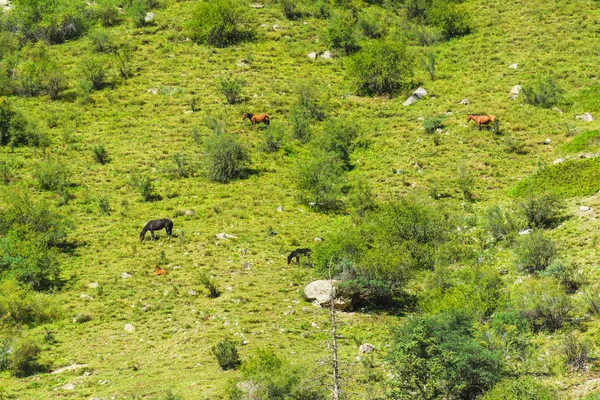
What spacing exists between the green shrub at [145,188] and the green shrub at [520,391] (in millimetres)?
24245

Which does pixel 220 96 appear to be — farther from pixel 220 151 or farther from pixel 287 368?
pixel 287 368

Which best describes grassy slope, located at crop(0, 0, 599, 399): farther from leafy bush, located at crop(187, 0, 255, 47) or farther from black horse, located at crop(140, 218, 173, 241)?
leafy bush, located at crop(187, 0, 255, 47)

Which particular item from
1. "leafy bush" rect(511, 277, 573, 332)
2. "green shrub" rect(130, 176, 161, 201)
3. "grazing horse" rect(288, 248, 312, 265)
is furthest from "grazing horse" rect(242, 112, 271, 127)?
"leafy bush" rect(511, 277, 573, 332)

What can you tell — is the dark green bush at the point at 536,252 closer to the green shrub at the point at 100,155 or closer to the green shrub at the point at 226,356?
the green shrub at the point at 226,356

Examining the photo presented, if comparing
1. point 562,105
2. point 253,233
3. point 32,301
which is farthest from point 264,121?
point 32,301

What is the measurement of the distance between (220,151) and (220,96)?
11.3m

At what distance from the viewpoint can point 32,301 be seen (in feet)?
85.0

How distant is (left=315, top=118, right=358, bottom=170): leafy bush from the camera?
139 feet

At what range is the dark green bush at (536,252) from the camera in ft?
85.1

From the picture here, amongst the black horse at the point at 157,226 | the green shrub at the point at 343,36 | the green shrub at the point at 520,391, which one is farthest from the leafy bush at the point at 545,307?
the green shrub at the point at 343,36

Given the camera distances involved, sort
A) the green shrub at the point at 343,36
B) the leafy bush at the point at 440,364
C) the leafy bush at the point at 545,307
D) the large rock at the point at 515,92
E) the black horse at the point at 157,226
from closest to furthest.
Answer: the leafy bush at the point at 440,364 → the leafy bush at the point at 545,307 → the black horse at the point at 157,226 → the large rock at the point at 515,92 → the green shrub at the point at 343,36

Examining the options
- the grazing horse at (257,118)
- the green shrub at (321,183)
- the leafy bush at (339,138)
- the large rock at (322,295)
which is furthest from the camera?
the grazing horse at (257,118)

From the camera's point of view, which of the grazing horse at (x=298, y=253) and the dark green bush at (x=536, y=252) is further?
the grazing horse at (x=298, y=253)

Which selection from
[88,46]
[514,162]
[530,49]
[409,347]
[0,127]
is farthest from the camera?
[88,46]
